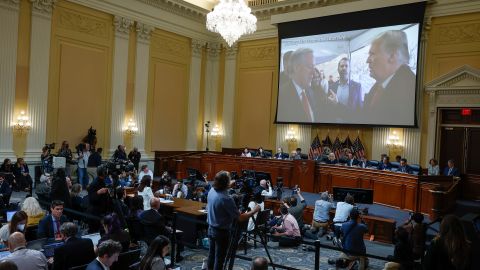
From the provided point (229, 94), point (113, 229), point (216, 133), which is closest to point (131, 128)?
point (216, 133)

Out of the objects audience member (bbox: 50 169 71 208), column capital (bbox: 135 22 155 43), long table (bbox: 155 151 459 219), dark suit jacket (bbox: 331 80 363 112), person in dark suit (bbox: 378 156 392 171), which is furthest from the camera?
column capital (bbox: 135 22 155 43)

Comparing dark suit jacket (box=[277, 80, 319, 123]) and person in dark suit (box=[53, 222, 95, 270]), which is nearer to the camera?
person in dark suit (box=[53, 222, 95, 270])

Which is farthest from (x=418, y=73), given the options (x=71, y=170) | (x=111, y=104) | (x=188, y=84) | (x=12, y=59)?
(x=12, y=59)

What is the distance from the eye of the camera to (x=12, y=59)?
13281mm

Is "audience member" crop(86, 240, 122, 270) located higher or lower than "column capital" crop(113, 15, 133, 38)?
lower

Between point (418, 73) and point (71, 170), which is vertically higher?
point (418, 73)

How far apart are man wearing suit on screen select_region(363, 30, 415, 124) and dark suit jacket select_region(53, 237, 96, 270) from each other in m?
12.7

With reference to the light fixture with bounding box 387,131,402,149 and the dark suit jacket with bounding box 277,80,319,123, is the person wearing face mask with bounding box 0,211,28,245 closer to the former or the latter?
the light fixture with bounding box 387,131,402,149

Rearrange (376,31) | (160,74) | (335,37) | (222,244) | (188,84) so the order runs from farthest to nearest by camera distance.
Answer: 1. (188,84)
2. (160,74)
3. (335,37)
4. (376,31)
5. (222,244)

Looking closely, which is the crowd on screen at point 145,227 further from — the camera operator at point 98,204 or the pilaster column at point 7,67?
the pilaster column at point 7,67

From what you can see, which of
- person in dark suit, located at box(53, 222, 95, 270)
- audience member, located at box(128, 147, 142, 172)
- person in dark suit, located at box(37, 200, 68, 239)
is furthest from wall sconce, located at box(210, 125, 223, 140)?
person in dark suit, located at box(53, 222, 95, 270)

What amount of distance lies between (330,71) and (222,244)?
12.9 meters

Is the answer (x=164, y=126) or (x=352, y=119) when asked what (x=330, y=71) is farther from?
(x=164, y=126)

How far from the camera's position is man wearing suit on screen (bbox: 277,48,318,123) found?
17359mm
